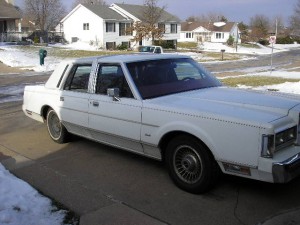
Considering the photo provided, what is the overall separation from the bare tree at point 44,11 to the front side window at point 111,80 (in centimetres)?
6006

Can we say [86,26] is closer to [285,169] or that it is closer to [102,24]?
[102,24]

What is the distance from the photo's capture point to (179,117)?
4.55 metres

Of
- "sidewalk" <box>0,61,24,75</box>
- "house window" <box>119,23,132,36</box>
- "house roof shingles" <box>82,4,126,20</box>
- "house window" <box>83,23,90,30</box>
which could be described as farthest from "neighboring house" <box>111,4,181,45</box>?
"sidewalk" <box>0,61,24,75</box>

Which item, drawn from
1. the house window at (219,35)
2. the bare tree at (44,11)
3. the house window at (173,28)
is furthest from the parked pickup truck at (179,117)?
the house window at (219,35)

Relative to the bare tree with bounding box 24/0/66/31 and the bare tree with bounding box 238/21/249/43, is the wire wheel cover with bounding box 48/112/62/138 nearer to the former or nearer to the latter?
the bare tree with bounding box 24/0/66/31

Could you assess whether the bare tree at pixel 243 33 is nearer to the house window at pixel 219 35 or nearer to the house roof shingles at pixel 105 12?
the house window at pixel 219 35

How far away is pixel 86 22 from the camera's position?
5422 cm

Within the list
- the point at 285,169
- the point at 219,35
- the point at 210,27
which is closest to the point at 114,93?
the point at 285,169

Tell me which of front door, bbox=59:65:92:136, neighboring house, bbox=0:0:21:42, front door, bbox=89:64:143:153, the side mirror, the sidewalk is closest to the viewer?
front door, bbox=89:64:143:153

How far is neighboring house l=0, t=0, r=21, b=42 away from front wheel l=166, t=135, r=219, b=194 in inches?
1855

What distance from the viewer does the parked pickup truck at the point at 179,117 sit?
4004mm

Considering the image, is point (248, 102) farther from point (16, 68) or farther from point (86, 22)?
point (86, 22)

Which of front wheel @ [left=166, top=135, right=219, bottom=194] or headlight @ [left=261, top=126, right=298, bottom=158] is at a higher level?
headlight @ [left=261, top=126, right=298, bottom=158]

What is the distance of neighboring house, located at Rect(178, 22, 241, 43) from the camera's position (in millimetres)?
82438
